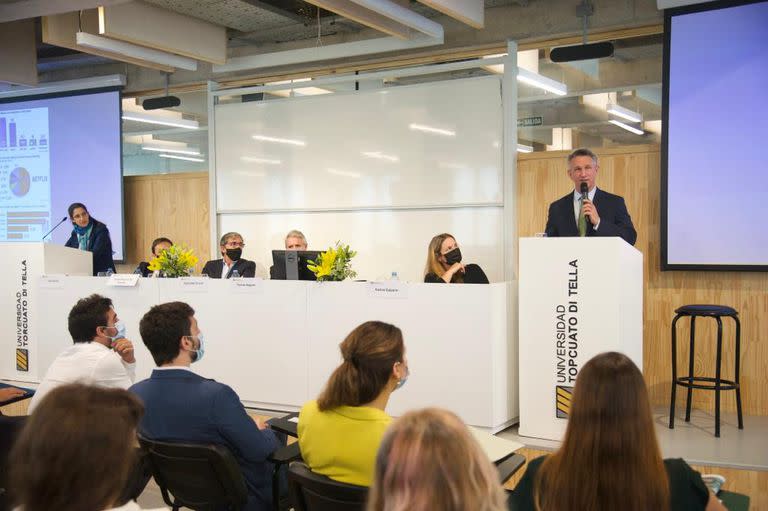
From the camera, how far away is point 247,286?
Result: 5.21 metres

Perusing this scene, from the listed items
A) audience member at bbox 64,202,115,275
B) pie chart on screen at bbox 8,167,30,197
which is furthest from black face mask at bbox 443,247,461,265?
pie chart on screen at bbox 8,167,30,197

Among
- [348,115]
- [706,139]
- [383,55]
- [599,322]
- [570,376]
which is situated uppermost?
[383,55]

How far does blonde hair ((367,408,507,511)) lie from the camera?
1.33 metres

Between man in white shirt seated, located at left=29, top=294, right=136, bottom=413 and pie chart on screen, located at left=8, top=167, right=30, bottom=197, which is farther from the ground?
pie chart on screen, located at left=8, top=167, right=30, bottom=197

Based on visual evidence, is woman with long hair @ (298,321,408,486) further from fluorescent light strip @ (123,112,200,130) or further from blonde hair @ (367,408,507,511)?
fluorescent light strip @ (123,112,200,130)

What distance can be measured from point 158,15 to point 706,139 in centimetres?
467

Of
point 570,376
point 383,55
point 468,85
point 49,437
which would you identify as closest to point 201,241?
point 383,55

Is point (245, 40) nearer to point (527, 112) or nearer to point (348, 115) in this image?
point (348, 115)

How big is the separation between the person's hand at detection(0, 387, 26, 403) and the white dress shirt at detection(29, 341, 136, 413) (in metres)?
0.14

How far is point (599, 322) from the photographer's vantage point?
4094mm

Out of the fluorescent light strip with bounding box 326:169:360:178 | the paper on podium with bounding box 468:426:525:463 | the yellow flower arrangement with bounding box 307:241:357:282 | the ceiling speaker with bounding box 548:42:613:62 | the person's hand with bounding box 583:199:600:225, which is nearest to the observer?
the paper on podium with bounding box 468:426:525:463

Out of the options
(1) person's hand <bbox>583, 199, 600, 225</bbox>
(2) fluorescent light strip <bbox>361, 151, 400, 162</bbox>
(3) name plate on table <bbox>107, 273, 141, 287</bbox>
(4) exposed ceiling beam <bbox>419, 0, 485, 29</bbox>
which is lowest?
(3) name plate on table <bbox>107, 273, 141, 287</bbox>

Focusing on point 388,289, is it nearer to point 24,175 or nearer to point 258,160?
point 258,160

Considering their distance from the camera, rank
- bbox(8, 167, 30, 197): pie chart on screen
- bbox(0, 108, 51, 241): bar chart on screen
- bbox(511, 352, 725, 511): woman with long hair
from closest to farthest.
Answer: bbox(511, 352, 725, 511): woman with long hair < bbox(0, 108, 51, 241): bar chart on screen < bbox(8, 167, 30, 197): pie chart on screen
